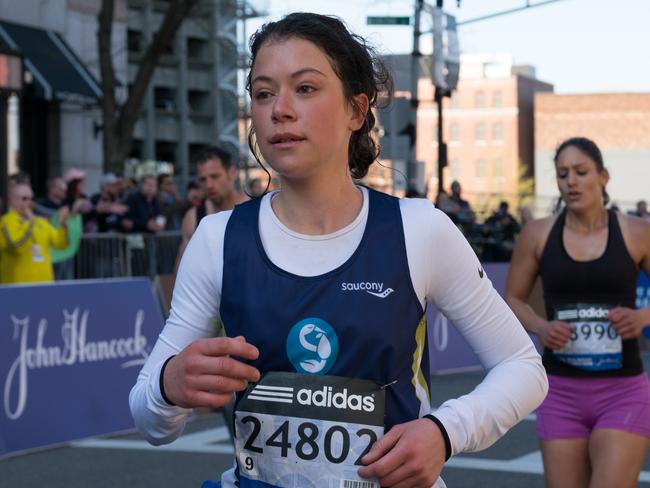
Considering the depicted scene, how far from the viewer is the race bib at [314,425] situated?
297 centimetres

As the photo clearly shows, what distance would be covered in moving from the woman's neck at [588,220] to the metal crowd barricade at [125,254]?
9.70 metres

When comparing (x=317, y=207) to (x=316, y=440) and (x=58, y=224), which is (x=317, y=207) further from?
(x=58, y=224)

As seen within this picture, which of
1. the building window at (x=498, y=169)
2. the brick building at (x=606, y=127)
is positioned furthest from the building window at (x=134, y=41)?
the building window at (x=498, y=169)

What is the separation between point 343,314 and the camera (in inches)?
117

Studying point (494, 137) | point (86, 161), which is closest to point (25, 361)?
point (86, 161)

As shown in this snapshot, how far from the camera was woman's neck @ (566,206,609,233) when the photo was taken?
617 cm

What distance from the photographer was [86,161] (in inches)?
1151

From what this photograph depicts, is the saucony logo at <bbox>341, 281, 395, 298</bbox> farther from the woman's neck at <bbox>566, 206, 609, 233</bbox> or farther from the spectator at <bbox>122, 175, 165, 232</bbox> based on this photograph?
the spectator at <bbox>122, 175, 165, 232</bbox>

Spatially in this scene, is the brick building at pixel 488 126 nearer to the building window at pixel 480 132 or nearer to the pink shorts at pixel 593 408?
the building window at pixel 480 132

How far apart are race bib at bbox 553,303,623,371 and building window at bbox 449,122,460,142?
115484 millimetres

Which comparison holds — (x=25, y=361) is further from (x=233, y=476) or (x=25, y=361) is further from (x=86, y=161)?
(x=86, y=161)

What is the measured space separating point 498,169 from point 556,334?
109 meters

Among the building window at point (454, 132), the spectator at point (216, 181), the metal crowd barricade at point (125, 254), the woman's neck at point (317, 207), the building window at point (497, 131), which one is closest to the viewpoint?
the woman's neck at point (317, 207)

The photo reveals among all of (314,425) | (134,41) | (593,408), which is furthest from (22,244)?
(134,41)
